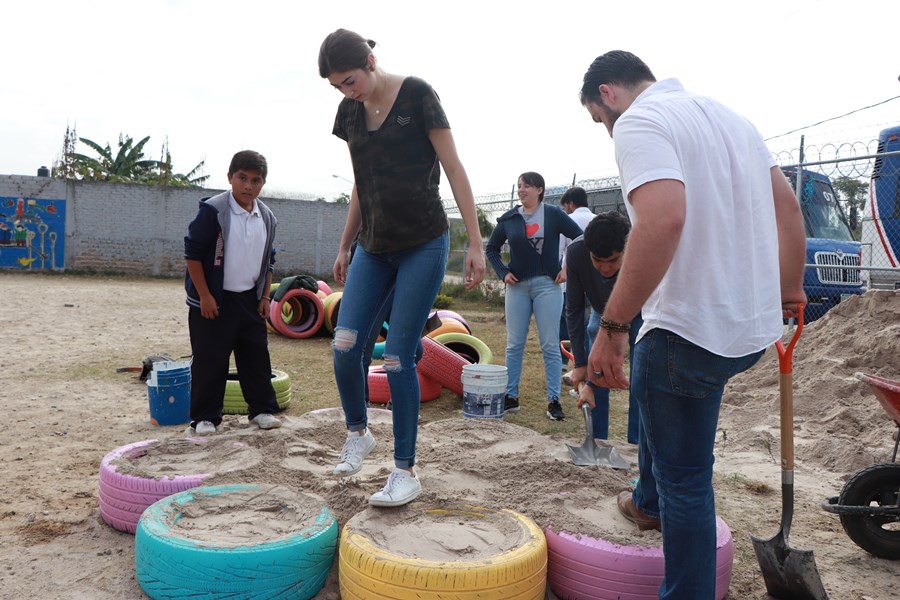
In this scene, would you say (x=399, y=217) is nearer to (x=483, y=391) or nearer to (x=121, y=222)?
(x=483, y=391)

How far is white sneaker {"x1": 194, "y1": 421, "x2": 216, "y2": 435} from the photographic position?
4168 millimetres

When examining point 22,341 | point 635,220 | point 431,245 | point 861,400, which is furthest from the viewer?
point 22,341

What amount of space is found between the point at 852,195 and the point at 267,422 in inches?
362

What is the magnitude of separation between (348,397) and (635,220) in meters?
1.68

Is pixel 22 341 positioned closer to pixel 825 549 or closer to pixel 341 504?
pixel 341 504

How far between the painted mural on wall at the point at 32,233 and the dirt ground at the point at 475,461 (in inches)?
610

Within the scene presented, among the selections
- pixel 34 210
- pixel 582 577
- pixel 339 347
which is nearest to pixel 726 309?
pixel 582 577

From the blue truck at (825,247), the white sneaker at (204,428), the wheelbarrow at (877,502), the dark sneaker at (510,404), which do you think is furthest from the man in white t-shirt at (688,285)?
the blue truck at (825,247)

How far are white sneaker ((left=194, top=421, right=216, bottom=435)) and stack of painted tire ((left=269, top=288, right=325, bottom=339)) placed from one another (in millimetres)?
5096

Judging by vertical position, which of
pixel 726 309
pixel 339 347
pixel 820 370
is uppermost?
pixel 726 309

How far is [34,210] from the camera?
67.6 ft

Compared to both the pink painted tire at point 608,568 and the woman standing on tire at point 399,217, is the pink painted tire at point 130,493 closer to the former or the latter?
the woman standing on tire at point 399,217

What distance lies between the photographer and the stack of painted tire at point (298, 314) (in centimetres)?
934

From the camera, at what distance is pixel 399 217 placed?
2.74m
